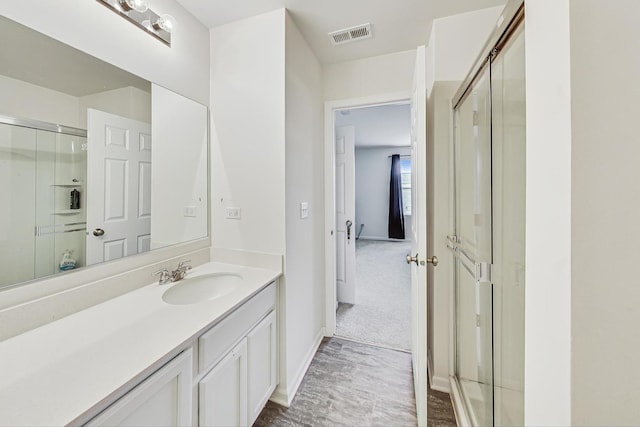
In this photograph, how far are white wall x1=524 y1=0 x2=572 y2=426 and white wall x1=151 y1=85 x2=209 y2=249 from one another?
1662mm

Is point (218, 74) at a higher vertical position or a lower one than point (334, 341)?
higher

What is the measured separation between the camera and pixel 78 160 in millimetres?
1046

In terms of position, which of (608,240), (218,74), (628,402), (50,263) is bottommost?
(628,402)

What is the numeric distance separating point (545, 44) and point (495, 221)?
33.6 inches

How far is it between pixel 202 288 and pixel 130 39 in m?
1.40

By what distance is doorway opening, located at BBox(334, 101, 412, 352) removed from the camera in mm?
2493

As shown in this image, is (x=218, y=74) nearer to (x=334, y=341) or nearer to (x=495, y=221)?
(x=495, y=221)

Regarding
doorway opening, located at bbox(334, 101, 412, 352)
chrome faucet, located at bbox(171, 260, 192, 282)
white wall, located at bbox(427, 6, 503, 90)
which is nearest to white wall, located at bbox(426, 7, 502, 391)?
white wall, located at bbox(427, 6, 503, 90)

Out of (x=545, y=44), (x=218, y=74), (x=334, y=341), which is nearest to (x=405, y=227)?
(x=334, y=341)

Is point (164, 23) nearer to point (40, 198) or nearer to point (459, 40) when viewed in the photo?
point (40, 198)

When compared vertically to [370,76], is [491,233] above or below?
below

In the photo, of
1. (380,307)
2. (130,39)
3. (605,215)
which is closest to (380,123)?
(380,307)

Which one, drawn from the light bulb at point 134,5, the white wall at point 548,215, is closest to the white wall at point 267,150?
the light bulb at point 134,5

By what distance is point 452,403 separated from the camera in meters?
1.53
